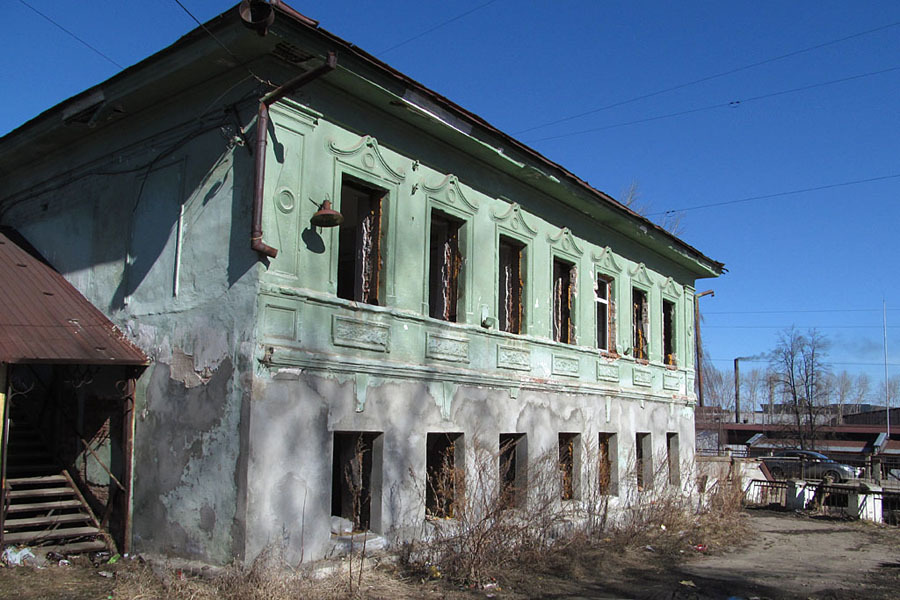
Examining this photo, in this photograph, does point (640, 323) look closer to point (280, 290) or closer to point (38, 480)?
point (280, 290)

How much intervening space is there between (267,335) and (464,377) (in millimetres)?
3443

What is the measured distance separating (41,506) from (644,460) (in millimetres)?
11486

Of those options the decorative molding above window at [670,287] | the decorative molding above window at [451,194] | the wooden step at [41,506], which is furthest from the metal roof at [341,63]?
the wooden step at [41,506]

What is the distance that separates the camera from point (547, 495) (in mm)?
11461

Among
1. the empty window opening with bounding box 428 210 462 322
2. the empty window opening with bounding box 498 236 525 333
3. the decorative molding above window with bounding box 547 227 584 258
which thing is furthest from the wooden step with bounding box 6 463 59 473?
the decorative molding above window with bounding box 547 227 584 258

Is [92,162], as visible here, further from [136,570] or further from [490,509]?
[490,509]

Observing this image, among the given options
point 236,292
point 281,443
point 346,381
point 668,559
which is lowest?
point 668,559

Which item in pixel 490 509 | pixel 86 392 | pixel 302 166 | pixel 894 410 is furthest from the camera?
pixel 894 410

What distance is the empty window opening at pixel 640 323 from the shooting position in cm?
1652

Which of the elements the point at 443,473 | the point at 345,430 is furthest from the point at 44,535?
the point at 443,473

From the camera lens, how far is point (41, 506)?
9.13 meters

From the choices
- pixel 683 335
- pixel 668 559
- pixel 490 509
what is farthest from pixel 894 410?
pixel 490 509

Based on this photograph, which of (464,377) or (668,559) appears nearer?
(464,377)

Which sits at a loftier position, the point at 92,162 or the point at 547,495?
the point at 92,162
